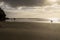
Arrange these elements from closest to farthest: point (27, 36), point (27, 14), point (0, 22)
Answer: point (27, 36) → point (0, 22) → point (27, 14)

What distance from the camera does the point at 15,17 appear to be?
4.56ft

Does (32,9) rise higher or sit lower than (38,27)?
higher

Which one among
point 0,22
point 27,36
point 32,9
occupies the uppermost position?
point 32,9

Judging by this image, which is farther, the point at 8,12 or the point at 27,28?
the point at 8,12

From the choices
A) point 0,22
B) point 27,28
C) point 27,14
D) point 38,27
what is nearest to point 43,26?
point 38,27

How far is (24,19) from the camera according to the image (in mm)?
1364

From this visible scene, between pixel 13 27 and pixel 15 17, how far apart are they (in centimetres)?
18

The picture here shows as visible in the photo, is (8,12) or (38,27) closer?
(38,27)

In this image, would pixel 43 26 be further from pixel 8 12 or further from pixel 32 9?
pixel 8 12

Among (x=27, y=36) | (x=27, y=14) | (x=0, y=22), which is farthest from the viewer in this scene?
(x=27, y=14)

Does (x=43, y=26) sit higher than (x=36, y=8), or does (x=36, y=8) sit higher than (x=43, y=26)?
(x=36, y=8)

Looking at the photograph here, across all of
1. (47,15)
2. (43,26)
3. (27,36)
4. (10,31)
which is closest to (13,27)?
(10,31)

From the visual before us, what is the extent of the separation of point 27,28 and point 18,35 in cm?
11

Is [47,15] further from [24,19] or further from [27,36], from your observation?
[27,36]
